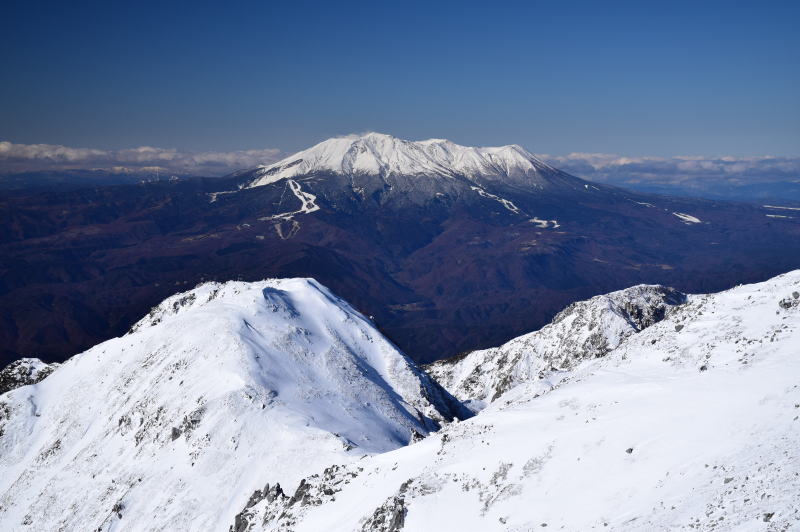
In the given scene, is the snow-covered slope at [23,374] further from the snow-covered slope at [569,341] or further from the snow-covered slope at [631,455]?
the snow-covered slope at [569,341]

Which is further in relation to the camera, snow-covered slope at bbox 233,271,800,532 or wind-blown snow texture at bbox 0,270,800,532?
wind-blown snow texture at bbox 0,270,800,532

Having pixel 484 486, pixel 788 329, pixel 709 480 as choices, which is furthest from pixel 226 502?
pixel 788 329

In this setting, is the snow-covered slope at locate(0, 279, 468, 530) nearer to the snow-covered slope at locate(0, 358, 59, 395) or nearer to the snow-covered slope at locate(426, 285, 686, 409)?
the snow-covered slope at locate(0, 358, 59, 395)

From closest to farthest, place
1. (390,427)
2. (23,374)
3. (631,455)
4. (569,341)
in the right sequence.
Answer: (631,455)
(390,427)
(23,374)
(569,341)

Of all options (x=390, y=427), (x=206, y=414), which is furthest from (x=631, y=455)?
(x=206, y=414)

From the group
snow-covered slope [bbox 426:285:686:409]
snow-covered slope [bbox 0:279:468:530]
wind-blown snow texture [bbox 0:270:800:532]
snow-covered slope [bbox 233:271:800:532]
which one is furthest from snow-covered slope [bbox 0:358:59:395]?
snow-covered slope [bbox 426:285:686:409]

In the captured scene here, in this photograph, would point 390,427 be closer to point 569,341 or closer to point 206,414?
point 206,414
